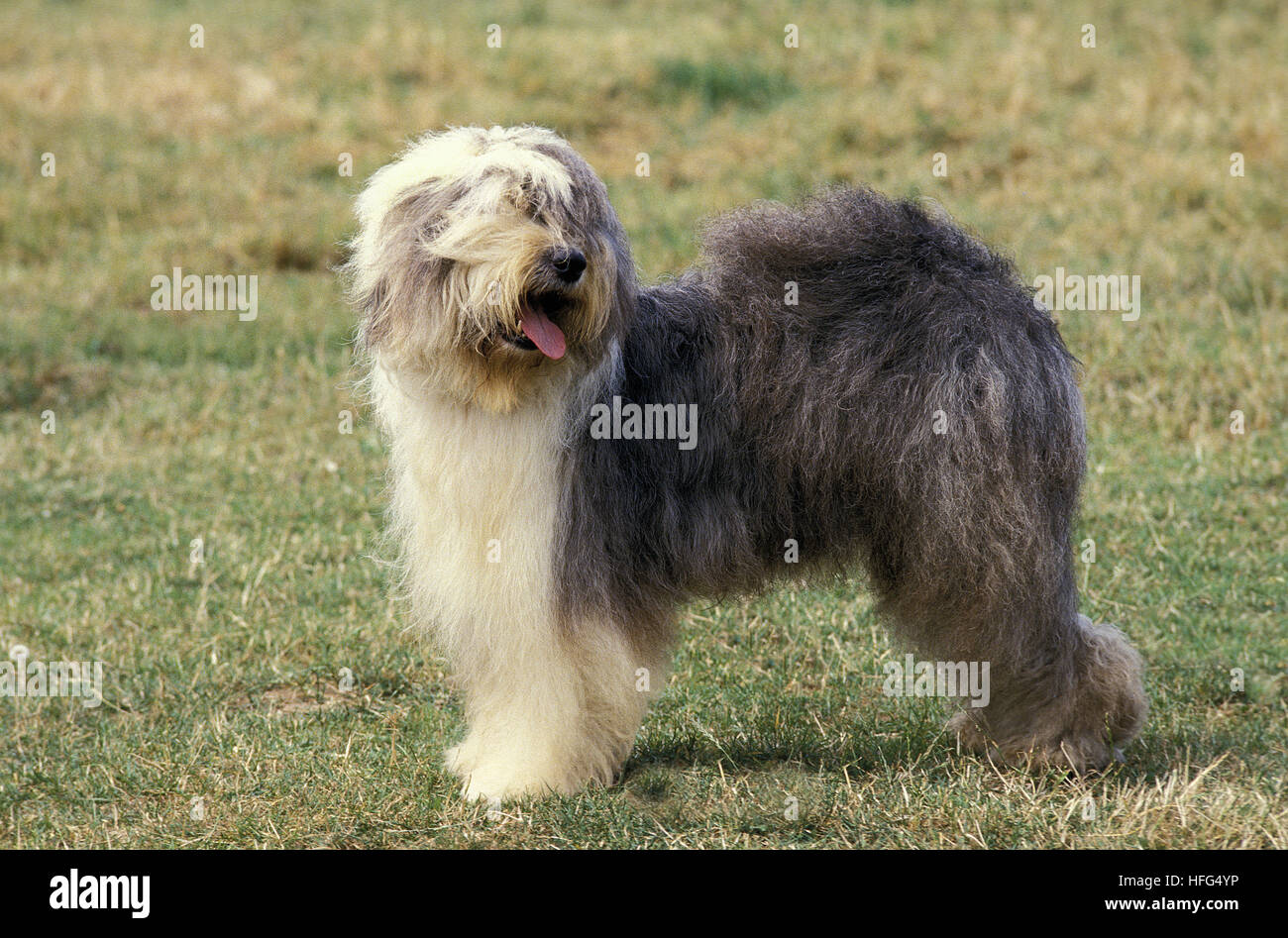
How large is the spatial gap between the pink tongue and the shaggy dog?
6cm

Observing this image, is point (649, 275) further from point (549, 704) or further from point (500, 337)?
point (500, 337)

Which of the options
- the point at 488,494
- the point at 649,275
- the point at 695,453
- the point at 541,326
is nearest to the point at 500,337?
the point at 541,326

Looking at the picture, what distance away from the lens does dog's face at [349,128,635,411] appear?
4.80 m

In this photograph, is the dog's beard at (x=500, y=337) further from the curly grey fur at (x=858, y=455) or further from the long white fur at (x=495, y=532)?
the curly grey fur at (x=858, y=455)

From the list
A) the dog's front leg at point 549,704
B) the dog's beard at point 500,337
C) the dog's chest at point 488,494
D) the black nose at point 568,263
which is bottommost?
the dog's front leg at point 549,704

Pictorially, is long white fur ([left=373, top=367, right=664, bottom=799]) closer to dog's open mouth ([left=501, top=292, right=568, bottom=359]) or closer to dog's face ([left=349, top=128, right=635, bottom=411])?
dog's face ([left=349, top=128, right=635, bottom=411])

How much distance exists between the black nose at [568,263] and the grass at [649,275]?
1.90m

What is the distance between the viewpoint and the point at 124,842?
5.30 m

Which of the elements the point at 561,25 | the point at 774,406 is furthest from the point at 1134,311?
the point at 561,25

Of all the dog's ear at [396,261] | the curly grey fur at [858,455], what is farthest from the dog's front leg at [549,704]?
the dog's ear at [396,261]

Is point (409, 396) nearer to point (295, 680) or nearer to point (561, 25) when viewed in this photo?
point (295, 680)

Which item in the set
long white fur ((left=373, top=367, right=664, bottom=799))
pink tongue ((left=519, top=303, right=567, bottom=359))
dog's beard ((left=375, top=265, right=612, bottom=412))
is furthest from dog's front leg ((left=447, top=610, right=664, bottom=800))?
pink tongue ((left=519, top=303, right=567, bottom=359))

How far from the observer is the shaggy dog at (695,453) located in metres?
5.07

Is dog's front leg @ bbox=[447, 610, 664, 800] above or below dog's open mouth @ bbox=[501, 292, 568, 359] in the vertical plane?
below
